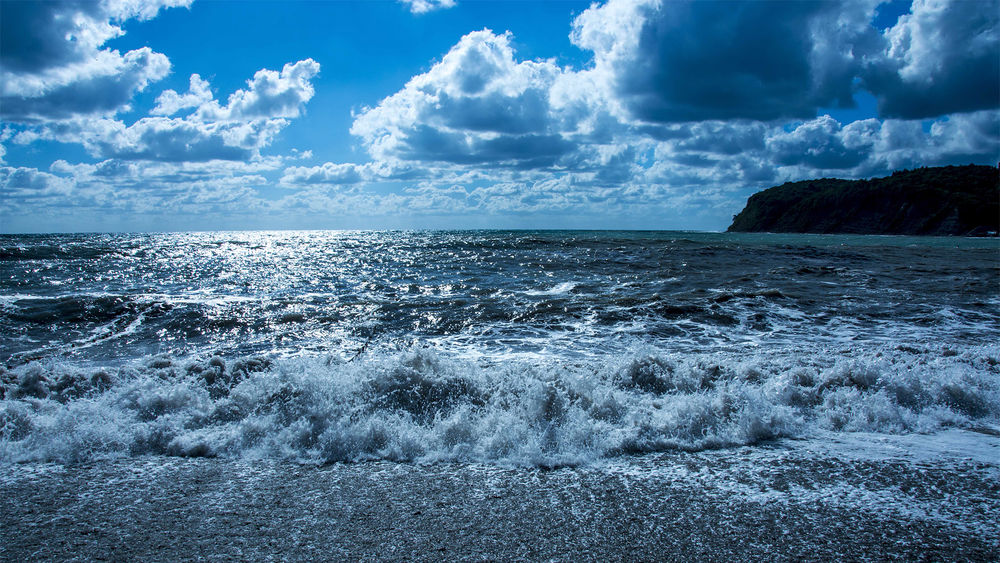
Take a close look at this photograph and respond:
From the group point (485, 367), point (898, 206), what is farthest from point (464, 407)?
A: point (898, 206)

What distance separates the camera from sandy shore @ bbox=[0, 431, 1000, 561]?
2.76 m

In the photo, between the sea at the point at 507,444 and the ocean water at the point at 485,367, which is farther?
the ocean water at the point at 485,367

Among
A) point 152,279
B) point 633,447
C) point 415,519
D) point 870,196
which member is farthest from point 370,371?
point 870,196

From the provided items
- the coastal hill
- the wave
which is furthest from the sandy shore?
the coastal hill

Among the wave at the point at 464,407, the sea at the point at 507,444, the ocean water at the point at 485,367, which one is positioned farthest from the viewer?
the ocean water at the point at 485,367

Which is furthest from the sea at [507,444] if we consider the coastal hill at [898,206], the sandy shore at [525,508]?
the coastal hill at [898,206]

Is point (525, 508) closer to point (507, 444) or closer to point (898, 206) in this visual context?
point (507, 444)

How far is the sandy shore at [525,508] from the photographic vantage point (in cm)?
276

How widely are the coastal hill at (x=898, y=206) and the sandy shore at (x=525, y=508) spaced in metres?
96.2

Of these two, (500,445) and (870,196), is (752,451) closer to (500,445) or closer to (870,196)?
(500,445)

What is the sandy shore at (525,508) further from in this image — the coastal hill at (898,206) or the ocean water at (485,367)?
the coastal hill at (898,206)

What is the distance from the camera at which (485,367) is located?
20.5 feet

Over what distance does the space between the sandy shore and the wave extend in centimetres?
27

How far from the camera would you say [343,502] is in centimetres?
324
